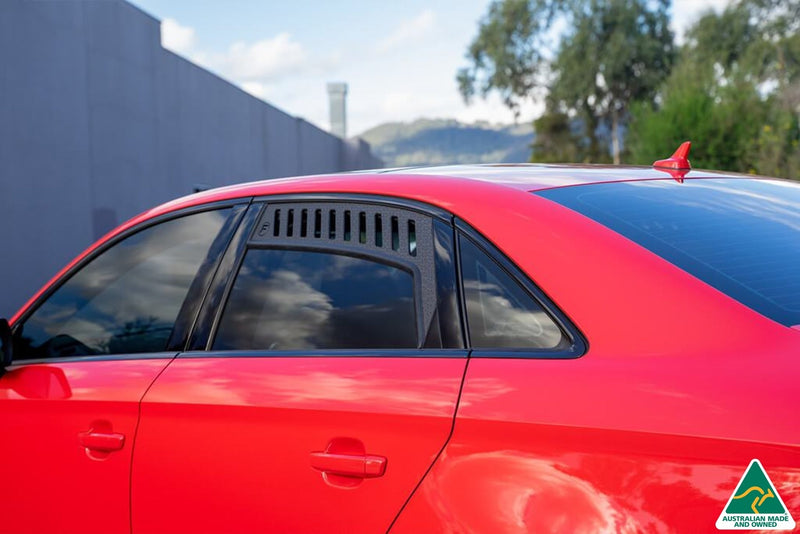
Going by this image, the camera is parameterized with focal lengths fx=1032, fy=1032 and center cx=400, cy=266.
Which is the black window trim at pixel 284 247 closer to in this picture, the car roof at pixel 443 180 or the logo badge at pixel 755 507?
the car roof at pixel 443 180

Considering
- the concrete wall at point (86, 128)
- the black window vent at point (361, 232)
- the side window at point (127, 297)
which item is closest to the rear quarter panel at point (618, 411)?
the black window vent at point (361, 232)

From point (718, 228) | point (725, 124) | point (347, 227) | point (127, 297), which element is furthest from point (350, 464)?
point (725, 124)

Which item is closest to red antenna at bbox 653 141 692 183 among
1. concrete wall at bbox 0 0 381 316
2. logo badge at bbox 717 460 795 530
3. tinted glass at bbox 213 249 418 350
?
tinted glass at bbox 213 249 418 350

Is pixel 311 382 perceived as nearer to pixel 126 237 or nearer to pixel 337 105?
pixel 126 237

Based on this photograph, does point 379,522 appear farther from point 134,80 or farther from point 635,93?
point 635,93

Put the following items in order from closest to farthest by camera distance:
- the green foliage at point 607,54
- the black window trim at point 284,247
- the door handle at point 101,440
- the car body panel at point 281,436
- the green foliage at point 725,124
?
the car body panel at point 281,436 < the black window trim at point 284,247 < the door handle at point 101,440 < the green foliage at point 725,124 < the green foliage at point 607,54

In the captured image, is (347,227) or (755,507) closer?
(755,507)

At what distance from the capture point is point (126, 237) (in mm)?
3182

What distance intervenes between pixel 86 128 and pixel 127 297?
14228 millimetres

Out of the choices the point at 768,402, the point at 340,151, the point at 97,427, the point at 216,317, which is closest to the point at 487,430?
the point at 768,402

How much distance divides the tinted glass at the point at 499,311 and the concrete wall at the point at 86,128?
502 inches

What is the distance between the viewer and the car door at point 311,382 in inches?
84.8

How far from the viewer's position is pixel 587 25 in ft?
165

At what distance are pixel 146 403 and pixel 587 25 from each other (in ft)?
164
